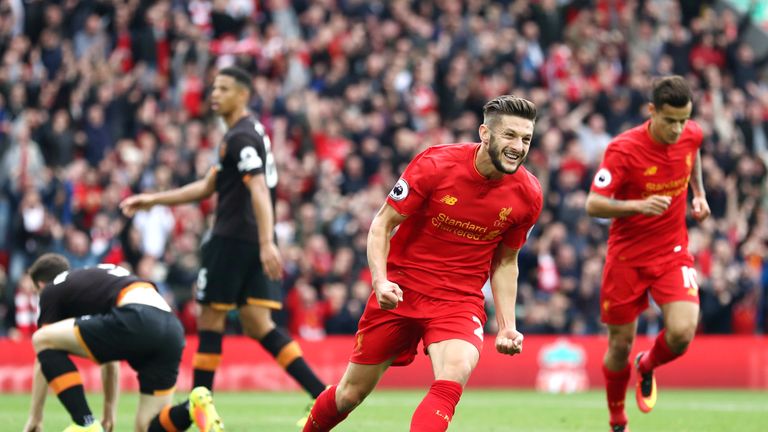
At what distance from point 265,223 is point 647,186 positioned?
3.02m

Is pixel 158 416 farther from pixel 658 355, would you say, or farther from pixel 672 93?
pixel 672 93

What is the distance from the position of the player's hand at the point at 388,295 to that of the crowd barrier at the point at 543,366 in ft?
33.9

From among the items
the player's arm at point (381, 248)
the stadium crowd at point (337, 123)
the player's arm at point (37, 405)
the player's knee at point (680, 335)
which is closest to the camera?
the player's arm at point (381, 248)

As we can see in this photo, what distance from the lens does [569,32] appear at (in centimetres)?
2456

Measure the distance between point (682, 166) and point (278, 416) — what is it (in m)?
4.73

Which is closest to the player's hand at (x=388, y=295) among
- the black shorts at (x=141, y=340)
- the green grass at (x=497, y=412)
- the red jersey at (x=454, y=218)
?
the red jersey at (x=454, y=218)

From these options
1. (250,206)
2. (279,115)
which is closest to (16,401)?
(250,206)

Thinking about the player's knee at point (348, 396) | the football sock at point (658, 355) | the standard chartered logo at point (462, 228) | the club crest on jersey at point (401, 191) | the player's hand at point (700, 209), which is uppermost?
the club crest on jersey at point (401, 191)

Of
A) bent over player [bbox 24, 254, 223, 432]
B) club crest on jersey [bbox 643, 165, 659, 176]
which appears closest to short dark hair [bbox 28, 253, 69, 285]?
bent over player [bbox 24, 254, 223, 432]

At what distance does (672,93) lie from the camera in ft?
32.2

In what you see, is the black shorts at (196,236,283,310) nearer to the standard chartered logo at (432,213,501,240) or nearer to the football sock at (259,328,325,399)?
the football sock at (259,328,325,399)

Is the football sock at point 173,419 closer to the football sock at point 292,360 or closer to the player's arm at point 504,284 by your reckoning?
the football sock at point 292,360

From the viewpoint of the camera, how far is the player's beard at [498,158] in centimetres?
764

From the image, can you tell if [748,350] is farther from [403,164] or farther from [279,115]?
[279,115]
